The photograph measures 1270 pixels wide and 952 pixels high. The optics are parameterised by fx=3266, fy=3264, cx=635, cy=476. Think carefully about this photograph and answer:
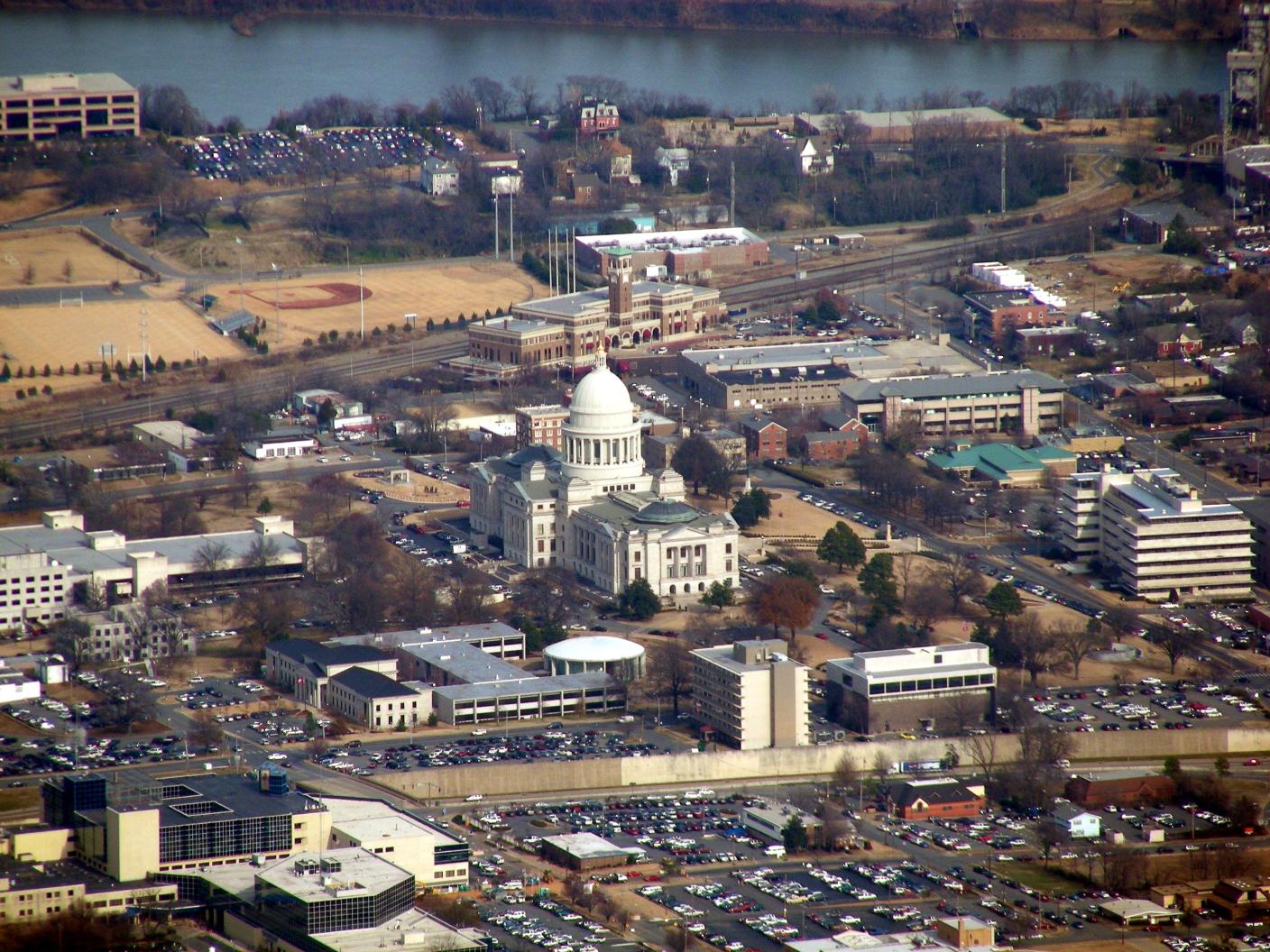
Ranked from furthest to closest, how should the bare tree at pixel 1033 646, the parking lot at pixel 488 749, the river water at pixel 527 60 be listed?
the river water at pixel 527 60, the bare tree at pixel 1033 646, the parking lot at pixel 488 749

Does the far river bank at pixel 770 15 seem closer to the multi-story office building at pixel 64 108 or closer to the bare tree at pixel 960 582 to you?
the multi-story office building at pixel 64 108

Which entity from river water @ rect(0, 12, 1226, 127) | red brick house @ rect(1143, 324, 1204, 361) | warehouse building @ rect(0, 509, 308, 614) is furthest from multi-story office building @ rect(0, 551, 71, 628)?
river water @ rect(0, 12, 1226, 127)

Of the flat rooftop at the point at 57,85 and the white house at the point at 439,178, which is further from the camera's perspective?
the flat rooftop at the point at 57,85

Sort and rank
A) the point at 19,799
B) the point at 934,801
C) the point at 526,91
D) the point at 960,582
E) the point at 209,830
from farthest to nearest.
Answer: the point at 526,91 → the point at 960,582 → the point at 934,801 → the point at 19,799 → the point at 209,830

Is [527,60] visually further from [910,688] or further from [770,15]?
[910,688]

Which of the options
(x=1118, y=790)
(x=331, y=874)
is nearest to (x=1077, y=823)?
(x=1118, y=790)

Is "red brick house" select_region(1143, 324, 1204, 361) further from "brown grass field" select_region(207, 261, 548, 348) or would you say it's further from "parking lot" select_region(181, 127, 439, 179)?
"parking lot" select_region(181, 127, 439, 179)

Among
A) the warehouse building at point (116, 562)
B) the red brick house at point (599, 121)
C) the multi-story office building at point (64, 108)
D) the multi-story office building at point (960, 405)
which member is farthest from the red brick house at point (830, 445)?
the multi-story office building at point (64, 108)
